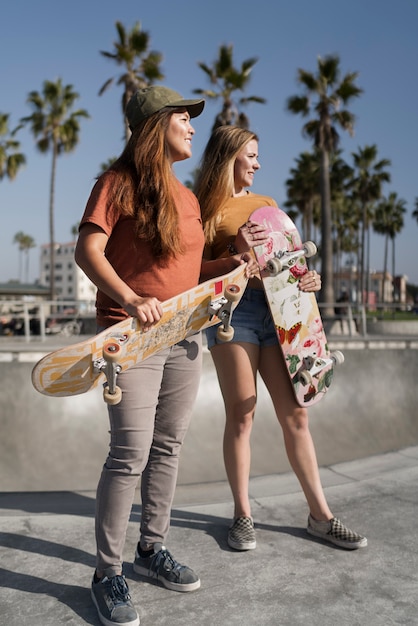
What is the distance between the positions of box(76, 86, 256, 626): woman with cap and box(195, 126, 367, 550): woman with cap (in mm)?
339

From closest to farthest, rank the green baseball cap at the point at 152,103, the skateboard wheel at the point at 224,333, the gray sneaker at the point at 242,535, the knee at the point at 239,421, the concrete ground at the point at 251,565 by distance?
the concrete ground at the point at 251,565
the green baseball cap at the point at 152,103
the skateboard wheel at the point at 224,333
the gray sneaker at the point at 242,535
the knee at the point at 239,421

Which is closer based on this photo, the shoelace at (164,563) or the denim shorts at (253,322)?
the shoelace at (164,563)

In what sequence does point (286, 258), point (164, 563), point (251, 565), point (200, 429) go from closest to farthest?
point (164, 563) < point (251, 565) < point (286, 258) < point (200, 429)

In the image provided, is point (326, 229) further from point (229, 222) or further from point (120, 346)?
point (120, 346)

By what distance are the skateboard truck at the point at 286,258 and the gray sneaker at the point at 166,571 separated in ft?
3.96

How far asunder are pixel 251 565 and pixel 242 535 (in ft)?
0.64

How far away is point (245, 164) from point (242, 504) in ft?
5.17

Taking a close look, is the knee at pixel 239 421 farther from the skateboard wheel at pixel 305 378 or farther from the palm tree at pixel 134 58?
the palm tree at pixel 134 58

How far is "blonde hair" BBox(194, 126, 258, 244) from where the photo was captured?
8.04 ft

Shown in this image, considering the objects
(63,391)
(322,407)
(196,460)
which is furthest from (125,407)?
(322,407)

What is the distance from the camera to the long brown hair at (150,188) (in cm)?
189

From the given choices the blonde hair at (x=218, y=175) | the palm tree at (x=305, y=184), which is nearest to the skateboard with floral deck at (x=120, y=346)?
the blonde hair at (x=218, y=175)

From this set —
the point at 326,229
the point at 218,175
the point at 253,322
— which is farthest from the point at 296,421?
the point at 326,229

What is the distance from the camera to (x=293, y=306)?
250cm
